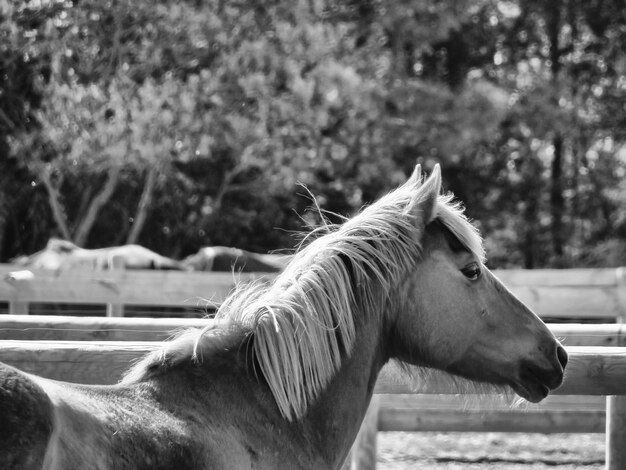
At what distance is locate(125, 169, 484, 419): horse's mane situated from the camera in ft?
9.36

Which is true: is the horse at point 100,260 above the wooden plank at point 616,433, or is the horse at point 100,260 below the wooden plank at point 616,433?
below

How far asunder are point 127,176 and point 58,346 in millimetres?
11814

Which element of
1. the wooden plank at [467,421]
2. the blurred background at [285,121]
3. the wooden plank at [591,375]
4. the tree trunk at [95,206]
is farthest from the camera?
the tree trunk at [95,206]

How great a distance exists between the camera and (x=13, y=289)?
26.0 ft

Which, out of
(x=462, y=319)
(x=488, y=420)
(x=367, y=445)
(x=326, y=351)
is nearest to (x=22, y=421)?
(x=326, y=351)

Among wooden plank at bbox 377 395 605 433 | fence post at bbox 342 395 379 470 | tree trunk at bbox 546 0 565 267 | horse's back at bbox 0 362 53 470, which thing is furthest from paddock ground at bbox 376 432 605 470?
tree trunk at bbox 546 0 565 267

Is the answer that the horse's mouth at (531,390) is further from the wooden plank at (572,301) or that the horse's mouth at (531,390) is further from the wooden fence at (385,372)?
the wooden plank at (572,301)

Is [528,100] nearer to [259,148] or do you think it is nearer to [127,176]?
[259,148]

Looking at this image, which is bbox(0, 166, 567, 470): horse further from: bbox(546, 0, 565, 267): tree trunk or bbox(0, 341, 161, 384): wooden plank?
bbox(546, 0, 565, 267): tree trunk

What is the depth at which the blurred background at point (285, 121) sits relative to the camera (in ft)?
43.1

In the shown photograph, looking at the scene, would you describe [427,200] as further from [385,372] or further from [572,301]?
[572,301]

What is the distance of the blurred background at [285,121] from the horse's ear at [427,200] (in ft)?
20.5

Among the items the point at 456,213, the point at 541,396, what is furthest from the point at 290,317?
the point at 541,396

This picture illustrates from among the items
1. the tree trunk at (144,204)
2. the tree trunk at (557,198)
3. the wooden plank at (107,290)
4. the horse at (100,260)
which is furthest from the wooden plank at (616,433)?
the tree trunk at (557,198)
